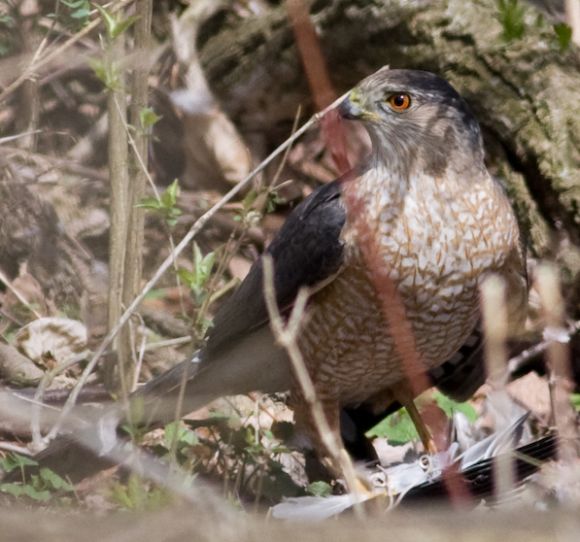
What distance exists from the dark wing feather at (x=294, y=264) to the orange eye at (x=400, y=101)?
A: 0.40m

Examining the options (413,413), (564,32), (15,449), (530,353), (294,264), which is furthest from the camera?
(530,353)

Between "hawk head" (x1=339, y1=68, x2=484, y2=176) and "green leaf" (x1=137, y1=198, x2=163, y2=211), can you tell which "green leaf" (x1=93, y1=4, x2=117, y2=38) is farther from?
"hawk head" (x1=339, y1=68, x2=484, y2=176)

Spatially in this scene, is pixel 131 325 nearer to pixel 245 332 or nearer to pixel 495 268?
pixel 245 332

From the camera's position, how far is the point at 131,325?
514 cm

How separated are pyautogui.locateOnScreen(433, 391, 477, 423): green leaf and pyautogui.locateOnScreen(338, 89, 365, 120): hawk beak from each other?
1631mm

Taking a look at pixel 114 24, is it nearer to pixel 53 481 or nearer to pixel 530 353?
pixel 53 481

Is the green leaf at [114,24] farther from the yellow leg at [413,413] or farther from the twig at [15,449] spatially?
the yellow leg at [413,413]

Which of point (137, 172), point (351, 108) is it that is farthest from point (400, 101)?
point (137, 172)

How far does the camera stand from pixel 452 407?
18.2 feet

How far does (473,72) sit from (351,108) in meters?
1.71

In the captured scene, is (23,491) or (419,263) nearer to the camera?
(419,263)

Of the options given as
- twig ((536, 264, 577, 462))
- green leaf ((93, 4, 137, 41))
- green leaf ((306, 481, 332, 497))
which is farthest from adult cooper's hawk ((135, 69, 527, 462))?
twig ((536, 264, 577, 462))

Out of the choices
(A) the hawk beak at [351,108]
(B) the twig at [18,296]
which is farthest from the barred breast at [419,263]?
(B) the twig at [18,296]

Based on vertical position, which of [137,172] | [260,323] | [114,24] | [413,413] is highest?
[114,24]
